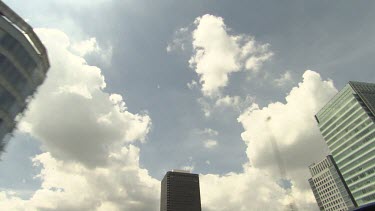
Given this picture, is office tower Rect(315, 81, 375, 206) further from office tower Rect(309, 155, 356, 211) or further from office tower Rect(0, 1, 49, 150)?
office tower Rect(0, 1, 49, 150)

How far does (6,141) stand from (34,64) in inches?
527

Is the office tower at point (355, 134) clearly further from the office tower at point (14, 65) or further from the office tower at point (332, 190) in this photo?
the office tower at point (14, 65)

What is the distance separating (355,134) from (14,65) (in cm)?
11932

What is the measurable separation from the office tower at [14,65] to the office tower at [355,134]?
11188cm

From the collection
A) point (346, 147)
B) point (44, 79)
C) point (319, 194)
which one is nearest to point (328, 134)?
point (346, 147)

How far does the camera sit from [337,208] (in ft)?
579

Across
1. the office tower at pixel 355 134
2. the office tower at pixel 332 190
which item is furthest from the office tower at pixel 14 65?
the office tower at pixel 332 190

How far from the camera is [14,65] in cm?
4528

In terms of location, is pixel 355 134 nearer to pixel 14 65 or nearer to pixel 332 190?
pixel 332 190

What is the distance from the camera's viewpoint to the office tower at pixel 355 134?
112 meters

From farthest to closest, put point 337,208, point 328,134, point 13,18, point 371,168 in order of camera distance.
Result: point 337,208 → point 328,134 → point 371,168 → point 13,18

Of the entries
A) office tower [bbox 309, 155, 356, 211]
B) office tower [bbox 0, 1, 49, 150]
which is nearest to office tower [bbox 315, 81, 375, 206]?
office tower [bbox 309, 155, 356, 211]

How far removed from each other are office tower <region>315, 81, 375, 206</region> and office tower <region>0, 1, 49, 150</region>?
111875mm

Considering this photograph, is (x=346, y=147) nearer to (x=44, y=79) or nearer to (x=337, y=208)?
(x=337, y=208)
